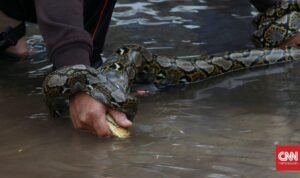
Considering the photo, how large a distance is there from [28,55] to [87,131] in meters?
1.85

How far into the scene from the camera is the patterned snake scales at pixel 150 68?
308 centimetres

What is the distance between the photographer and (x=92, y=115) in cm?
292

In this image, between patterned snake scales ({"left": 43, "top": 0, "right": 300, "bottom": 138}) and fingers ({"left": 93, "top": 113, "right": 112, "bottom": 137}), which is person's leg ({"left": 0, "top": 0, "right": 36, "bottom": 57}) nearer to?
patterned snake scales ({"left": 43, "top": 0, "right": 300, "bottom": 138})

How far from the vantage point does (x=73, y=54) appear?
128 inches

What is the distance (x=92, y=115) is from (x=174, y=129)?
569mm

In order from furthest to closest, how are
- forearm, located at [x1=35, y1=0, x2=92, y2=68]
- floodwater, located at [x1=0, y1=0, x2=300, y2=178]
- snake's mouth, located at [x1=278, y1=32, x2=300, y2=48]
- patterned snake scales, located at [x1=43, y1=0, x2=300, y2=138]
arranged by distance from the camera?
snake's mouth, located at [x1=278, y1=32, x2=300, y2=48] < forearm, located at [x1=35, y1=0, x2=92, y2=68] < patterned snake scales, located at [x1=43, y1=0, x2=300, y2=138] < floodwater, located at [x1=0, y1=0, x2=300, y2=178]

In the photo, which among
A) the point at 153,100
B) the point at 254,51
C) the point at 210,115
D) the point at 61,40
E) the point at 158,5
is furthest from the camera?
the point at 158,5

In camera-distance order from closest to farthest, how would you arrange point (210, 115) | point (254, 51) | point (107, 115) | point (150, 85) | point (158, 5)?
1. point (107, 115)
2. point (210, 115)
3. point (150, 85)
4. point (254, 51)
5. point (158, 5)

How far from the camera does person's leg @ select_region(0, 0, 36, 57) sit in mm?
4230

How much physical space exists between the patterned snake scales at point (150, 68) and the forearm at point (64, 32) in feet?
0.33

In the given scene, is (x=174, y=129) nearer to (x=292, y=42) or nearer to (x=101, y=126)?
(x=101, y=126)

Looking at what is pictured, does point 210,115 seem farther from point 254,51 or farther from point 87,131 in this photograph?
point 254,51

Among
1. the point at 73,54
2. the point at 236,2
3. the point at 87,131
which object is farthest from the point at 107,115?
the point at 236,2

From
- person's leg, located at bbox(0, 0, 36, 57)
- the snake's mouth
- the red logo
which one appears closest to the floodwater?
the red logo
